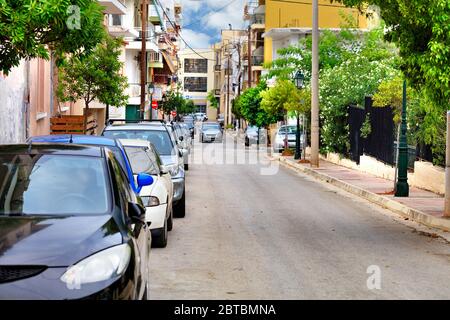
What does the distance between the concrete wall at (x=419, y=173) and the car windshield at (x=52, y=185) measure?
51.0 ft

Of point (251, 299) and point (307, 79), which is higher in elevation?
point (307, 79)

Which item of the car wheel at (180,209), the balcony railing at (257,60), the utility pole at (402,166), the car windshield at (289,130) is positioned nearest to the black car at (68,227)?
the car wheel at (180,209)

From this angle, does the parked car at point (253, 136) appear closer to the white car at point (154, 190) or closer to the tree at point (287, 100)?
the tree at point (287, 100)

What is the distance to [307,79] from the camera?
46.3 meters

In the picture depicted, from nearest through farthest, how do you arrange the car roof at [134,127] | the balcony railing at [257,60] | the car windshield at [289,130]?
the car roof at [134,127] < the car windshield at [289,130] < the balcony railing at [257,60]

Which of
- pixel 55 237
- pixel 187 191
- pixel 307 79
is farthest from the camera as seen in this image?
pixel 307 79

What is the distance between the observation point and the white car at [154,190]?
1254 centimetres

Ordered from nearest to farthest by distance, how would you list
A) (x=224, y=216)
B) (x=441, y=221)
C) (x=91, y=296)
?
(x=91, y=296) → (x=441, y=221) → (x=224, y=216)

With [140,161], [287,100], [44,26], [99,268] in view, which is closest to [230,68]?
[287,100]

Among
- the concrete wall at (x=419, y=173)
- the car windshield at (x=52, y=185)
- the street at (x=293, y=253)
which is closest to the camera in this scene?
the car windshield at (x=52, y=185)

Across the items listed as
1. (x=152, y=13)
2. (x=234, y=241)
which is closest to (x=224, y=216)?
(x=234, y=241)

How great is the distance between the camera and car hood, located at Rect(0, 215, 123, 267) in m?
5.89

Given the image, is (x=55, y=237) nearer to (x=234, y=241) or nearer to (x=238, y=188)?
(x=234, y=241)
